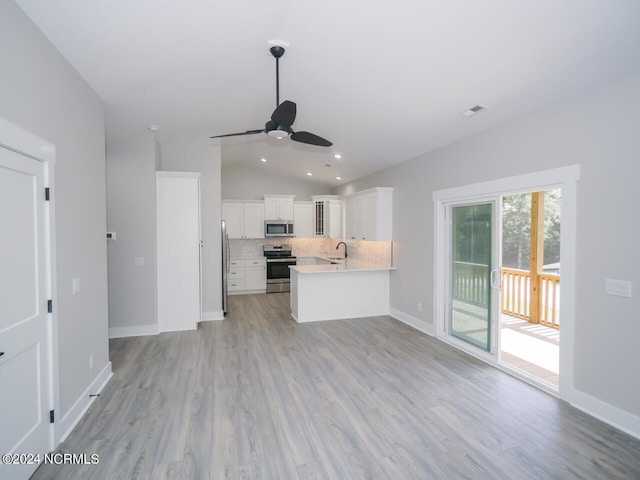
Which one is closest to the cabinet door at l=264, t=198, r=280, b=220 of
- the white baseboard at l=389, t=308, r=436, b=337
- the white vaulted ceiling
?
the white baseboard at l=389, t=308, r=436, b=337

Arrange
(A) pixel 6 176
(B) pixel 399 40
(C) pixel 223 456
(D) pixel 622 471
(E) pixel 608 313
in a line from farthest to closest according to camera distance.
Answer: (E) pixel 608 313, (B) pixel 399 40, (C) pixel 223 456, (D) pixel 622 471, (A) pixel 6 176

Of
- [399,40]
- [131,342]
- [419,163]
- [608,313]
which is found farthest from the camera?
[419,163]

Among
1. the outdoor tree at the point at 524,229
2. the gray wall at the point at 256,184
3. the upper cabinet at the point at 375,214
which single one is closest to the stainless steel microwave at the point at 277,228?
the gray wall at the point at 256,184

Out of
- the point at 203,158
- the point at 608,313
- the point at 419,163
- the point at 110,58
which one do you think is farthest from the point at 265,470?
the point at 203,158

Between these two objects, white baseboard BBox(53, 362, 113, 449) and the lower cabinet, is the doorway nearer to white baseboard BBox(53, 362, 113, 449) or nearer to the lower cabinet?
white baseboard BBox(53, 362, 113, 449)

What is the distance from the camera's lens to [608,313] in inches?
103

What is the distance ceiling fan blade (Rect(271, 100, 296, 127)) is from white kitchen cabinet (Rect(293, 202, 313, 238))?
18.5ft

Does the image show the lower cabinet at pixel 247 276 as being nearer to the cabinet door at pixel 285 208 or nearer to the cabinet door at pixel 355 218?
the cabinet door at pixel 285 208

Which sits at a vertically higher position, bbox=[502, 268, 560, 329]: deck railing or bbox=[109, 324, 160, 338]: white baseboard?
bbox=[502, 268, 560, 329]: deck railing

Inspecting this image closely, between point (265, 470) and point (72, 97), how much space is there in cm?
319

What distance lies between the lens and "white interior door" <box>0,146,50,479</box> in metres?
1.84

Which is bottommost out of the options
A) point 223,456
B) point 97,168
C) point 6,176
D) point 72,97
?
point 223,456

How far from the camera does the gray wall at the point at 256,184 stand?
8367 mm

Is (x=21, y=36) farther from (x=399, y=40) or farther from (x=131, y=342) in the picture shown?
(x=131, y=342)
